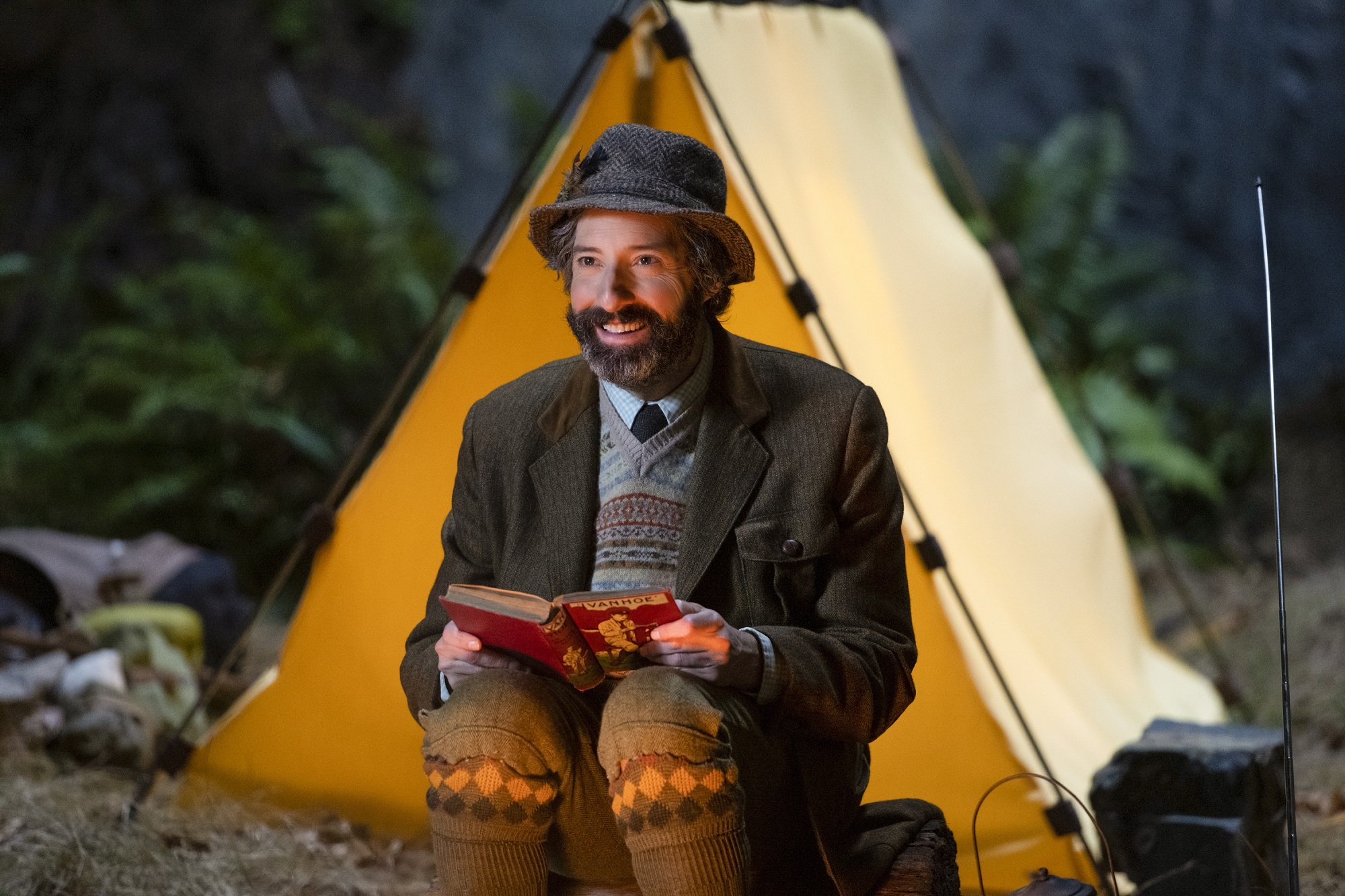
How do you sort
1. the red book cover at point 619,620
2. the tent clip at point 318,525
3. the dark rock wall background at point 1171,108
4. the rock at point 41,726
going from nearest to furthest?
the red book cover at point 619,620, the tent clip at point 318,525, the rock at point 41,726, the dark rock wall background at point 1171,108

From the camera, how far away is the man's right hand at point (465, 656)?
176cm

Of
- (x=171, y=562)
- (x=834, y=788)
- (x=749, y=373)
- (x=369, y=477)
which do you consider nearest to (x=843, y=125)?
(x=369, y=477)

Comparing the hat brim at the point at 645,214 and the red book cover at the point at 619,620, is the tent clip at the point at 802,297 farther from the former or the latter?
the red book cover at the point at 619,620

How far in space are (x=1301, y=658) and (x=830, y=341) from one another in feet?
10.2

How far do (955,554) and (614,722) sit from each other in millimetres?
1640

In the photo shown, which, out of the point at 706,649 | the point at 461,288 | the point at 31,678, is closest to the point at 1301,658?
the point at 461,288

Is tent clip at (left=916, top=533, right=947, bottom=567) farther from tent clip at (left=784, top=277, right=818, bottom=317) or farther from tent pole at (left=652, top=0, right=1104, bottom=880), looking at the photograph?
tent clip at (left=784, top=277, right=818, bottom=317)

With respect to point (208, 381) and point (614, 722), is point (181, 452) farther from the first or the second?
Answer: point (614, 722)

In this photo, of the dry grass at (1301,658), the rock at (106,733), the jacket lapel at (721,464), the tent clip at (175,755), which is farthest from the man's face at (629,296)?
the rock at (106,733)

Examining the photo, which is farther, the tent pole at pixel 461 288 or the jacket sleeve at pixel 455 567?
the tent pole at pixel 461 288

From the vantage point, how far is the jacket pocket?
185cm

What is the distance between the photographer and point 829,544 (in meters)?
1.87

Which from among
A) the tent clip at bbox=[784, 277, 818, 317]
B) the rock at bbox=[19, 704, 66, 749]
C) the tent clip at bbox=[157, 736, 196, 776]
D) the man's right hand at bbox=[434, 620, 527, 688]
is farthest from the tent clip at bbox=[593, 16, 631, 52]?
the rock at bbox=[19, 704, 66, 749]

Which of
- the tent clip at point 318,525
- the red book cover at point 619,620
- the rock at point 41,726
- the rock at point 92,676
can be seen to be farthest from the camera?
the rock at point 92,676
